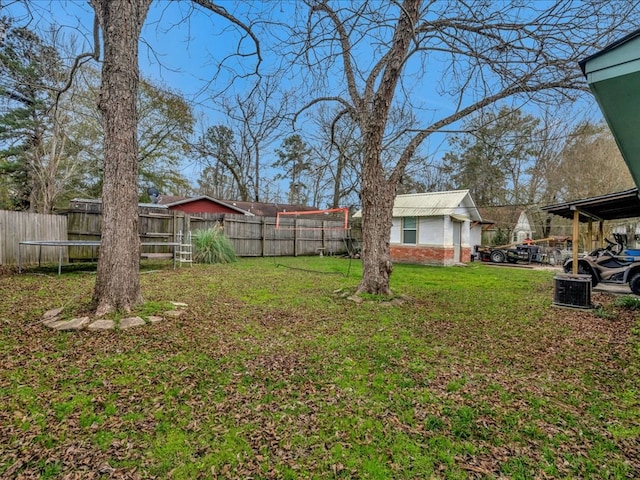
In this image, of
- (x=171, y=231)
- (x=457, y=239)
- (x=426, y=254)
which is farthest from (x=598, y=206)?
(x=171, y=231)

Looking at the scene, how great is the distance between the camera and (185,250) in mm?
10703

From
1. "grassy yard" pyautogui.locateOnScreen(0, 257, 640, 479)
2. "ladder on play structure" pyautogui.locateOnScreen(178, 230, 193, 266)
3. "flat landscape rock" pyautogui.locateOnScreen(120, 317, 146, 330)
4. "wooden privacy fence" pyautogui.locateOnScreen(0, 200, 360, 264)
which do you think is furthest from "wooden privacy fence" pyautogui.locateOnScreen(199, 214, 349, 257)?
"flat landscape rock" pyautogui.locateOnScreen(120, 317, 146, 330)

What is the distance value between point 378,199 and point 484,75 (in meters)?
2.60

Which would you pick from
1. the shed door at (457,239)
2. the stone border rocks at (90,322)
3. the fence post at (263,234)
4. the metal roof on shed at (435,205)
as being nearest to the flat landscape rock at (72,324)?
the stone border rocks at (90,322)

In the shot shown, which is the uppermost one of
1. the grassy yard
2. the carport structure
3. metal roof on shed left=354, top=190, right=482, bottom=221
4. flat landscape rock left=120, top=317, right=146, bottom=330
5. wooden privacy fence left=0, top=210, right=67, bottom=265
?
metal roof on shed left=354, top=190, right=482, bottom=221

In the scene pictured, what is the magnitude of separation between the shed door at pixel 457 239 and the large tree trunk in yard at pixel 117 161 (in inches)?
490

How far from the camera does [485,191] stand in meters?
23.1

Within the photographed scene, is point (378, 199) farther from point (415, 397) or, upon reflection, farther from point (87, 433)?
point (87, 433)

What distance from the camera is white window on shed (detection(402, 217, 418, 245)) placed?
541 inches

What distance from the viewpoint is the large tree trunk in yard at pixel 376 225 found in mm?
5801

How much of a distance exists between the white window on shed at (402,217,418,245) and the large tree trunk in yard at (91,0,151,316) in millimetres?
11590

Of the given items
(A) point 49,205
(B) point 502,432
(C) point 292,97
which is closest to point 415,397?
(B) point 502,432

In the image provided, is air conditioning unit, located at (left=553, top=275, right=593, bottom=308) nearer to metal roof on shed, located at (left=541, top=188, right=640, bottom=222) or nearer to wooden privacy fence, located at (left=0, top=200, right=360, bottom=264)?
metal roof on shed, located at (left=541, top=188, right=640, bottom=222)

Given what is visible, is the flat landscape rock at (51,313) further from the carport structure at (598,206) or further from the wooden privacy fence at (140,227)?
the carport structure at (598,206)
